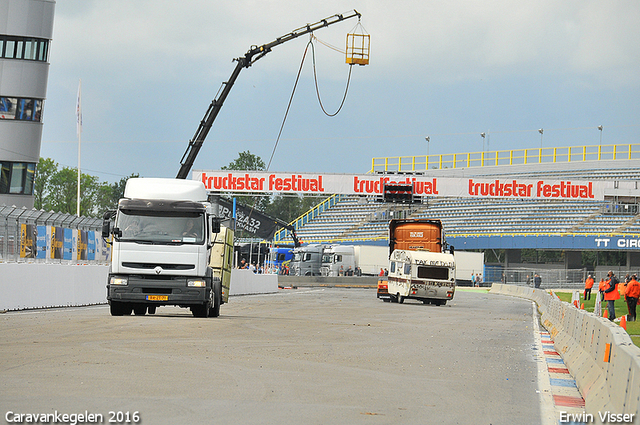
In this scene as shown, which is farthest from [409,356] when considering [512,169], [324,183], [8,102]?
[512,169]

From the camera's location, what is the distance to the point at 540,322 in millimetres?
25188

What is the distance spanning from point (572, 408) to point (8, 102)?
46247mm

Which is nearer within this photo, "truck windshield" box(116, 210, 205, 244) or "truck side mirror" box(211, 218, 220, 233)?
"truck windshield" box(116, 210, 205, 244)

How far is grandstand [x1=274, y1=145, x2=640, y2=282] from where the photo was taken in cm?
6675

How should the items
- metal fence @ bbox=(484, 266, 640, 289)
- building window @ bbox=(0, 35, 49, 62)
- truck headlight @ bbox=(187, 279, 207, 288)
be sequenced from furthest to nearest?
1. metal fence @ bbox=(484, 266, 640, 289)
2. building window @ bbox=(0, 35, 49, 62)
3. truck headlight @ bbox=(187, 279, 207, 288)

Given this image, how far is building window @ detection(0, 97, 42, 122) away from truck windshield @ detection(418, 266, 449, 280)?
88.2 ft

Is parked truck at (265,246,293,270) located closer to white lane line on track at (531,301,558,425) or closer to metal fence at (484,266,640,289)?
metal fence at (484,266,640,289)

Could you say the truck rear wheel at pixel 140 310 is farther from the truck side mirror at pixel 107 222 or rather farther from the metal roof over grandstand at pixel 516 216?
the metal roof over grandstand at pixel 516 216

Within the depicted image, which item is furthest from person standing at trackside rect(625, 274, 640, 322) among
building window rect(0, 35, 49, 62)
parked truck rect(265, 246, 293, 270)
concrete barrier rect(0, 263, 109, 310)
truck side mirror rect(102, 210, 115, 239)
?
parked truck rect(265, 246, 293, 270)

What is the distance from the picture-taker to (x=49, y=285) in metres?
22.5

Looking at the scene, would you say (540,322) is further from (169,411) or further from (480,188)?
(480,188)

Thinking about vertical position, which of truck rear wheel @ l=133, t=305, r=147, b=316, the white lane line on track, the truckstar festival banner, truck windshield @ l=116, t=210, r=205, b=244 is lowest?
truck rear wheel @ l=133, t=305, r=147, b=316

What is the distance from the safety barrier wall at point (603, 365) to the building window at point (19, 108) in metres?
42.1

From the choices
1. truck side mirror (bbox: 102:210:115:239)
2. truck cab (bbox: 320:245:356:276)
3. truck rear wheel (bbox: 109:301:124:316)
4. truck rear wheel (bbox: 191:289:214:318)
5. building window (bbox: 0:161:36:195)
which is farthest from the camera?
truck cab (bbox: 320:245:356:276)
